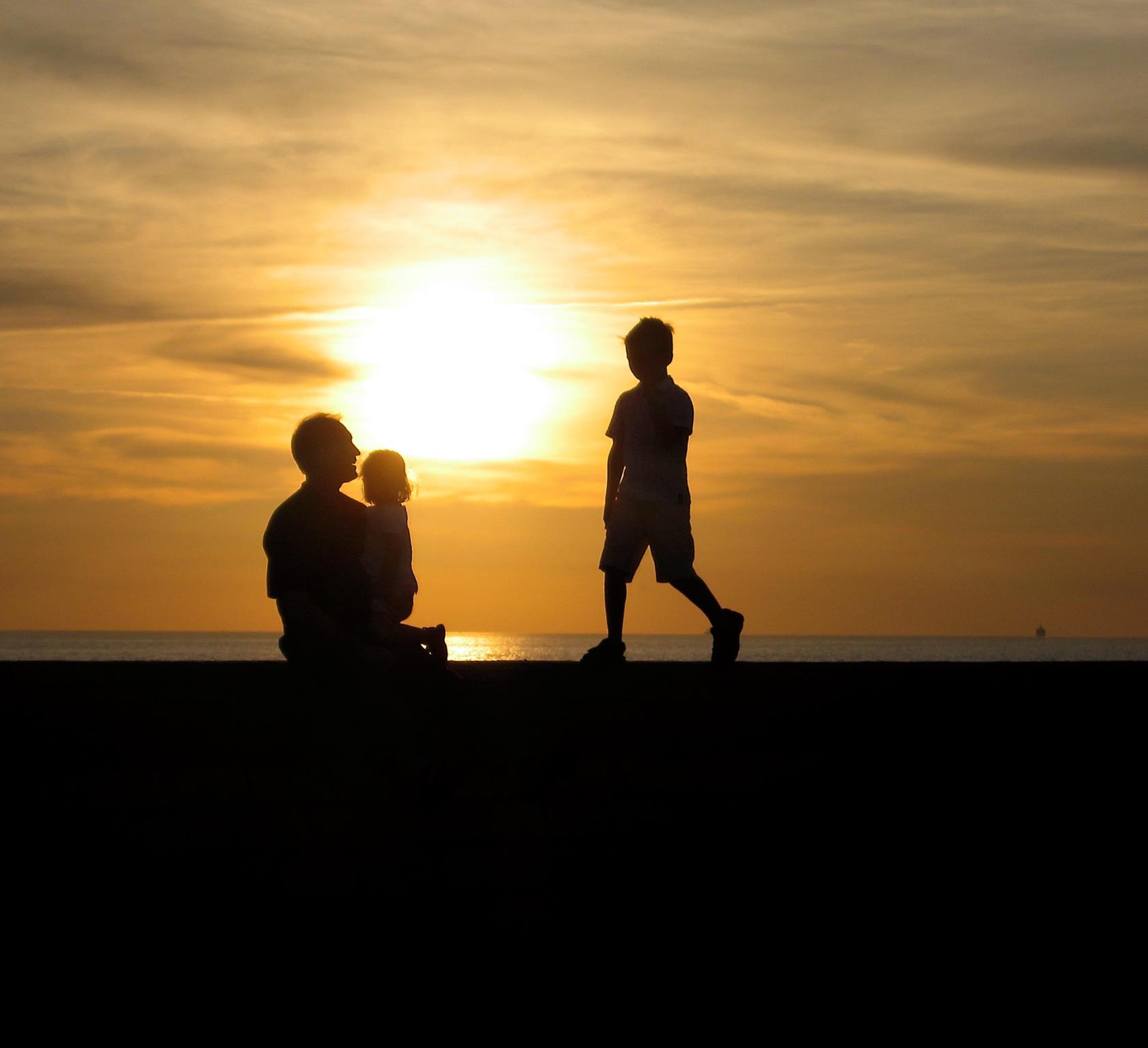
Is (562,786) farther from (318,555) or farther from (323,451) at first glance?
(323,451)

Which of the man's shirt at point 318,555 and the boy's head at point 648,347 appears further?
the boy's head at point 648,347

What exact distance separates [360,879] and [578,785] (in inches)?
74.8

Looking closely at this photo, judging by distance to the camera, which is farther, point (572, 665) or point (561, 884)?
point (572, 665)

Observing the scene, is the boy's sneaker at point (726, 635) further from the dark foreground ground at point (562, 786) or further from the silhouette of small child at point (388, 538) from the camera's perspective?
the silhouette of small child at point (388, 538)

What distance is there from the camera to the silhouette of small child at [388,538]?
707 centimetres

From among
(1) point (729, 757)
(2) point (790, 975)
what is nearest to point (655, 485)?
(1) point (729, 757)

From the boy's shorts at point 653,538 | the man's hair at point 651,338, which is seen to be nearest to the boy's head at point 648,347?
the man's hair at point 651,338

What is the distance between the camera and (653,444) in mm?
9719

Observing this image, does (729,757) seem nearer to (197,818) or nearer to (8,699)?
(197,818)

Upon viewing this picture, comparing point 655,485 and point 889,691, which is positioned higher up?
point 655,485

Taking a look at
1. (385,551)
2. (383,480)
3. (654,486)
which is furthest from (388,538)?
(654,486)

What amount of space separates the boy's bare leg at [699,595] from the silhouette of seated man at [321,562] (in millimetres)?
3751

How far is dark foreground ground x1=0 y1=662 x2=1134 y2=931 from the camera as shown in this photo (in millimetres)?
4395

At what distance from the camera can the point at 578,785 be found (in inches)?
244
